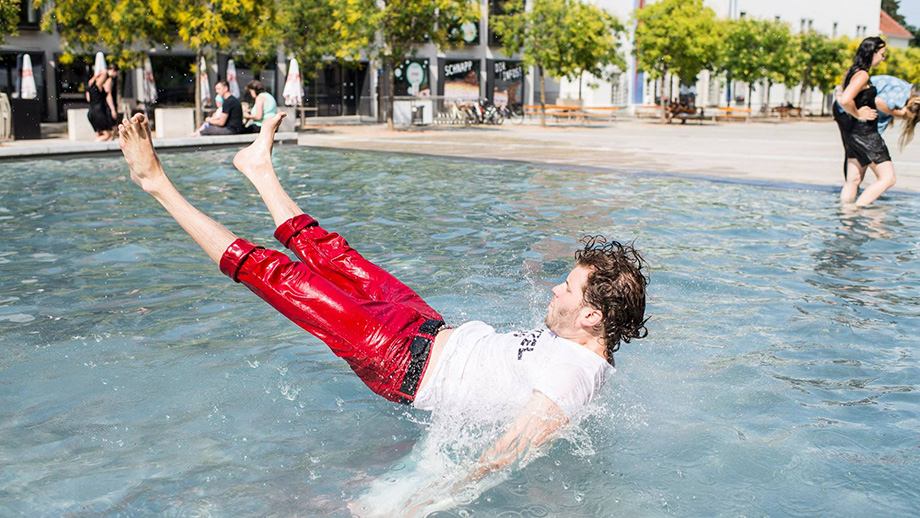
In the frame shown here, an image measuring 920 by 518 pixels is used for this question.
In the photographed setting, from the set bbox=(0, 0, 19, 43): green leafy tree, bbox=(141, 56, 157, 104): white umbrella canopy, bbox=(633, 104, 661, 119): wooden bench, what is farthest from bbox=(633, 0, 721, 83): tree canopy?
bbox=(0, 0, 19, 43): green leafy tree

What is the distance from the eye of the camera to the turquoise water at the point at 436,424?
11.0 feet

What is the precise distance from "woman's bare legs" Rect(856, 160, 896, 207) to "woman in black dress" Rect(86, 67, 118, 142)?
1442 centimetres

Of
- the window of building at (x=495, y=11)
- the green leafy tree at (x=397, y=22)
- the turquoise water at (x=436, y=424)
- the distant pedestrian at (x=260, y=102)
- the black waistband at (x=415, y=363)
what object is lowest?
the turquoise water at (x=436, y=424)

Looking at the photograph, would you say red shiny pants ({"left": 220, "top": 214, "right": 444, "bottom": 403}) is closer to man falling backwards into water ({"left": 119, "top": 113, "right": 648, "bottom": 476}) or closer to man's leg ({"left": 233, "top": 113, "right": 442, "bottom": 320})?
man falling backwards into water ({"left": 119, "top": 113, "right": 648, "bottom": 476})

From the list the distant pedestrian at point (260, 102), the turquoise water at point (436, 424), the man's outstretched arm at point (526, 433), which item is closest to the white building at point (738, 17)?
the distant pedestrian at point (260, 102)

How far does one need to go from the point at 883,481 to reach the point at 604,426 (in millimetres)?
1123

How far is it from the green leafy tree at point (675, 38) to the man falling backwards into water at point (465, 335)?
33.7 m

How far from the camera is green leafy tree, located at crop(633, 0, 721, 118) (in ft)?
115

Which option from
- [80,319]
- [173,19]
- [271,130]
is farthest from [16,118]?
[271,130]

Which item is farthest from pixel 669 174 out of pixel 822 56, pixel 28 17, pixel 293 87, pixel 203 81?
pixel 822 56

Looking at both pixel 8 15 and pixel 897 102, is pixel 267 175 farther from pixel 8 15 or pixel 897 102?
pixel 8 15

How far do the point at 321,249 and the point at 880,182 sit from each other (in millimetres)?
7336

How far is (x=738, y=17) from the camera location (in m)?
54.8

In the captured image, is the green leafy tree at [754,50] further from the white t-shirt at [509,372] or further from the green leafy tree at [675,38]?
the white t-shirt at [509,372]
